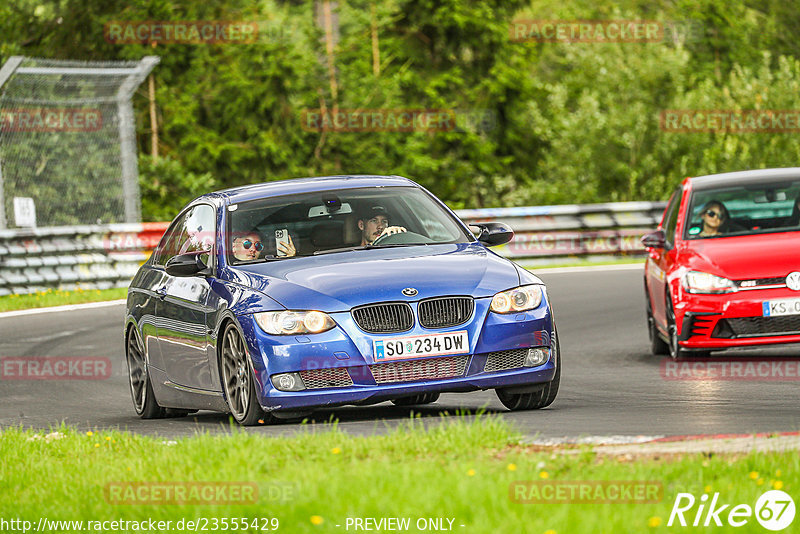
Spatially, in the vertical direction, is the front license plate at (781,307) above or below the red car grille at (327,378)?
below

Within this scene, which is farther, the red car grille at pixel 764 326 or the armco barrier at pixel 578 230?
the armco barrier at pixel 578 230

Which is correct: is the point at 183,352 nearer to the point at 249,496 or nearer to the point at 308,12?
the point at 249,496

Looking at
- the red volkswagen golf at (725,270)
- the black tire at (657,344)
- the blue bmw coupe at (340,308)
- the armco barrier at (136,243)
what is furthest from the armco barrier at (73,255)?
the blue bmw coupe at (340,308)

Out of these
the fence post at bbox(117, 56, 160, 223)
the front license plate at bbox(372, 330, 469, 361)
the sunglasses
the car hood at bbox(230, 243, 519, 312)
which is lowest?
the fence post at bbox(117, 56, 160, 223)

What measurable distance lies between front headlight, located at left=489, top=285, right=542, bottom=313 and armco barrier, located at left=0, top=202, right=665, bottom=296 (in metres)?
13.8

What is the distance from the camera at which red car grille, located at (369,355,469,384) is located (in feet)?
Result: 28.5

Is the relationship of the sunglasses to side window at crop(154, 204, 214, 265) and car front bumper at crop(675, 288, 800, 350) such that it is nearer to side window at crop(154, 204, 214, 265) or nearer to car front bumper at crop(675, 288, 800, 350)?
side window at crop(154, 204, 214, 265)

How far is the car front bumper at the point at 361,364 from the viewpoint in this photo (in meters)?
8.66

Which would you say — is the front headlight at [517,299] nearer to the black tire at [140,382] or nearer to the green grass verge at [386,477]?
the green grass verge at [386,477]

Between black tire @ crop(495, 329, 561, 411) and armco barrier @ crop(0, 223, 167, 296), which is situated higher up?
black tire @ crop(495, 329, 561, 411)

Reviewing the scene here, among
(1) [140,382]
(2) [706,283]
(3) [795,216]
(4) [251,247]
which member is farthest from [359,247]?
(3) [795,216]

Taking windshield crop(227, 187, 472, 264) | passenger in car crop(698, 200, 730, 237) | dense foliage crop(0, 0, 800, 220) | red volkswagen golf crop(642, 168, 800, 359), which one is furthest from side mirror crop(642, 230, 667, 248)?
dense foliage crop(0, 0, 800, 220)

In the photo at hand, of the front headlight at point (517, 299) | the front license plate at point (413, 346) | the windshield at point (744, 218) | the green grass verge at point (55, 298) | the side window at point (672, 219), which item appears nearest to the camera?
the front license plate at point (413, 346)

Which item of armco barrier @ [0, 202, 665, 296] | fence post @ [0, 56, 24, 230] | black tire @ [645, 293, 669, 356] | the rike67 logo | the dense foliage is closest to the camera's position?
the rike67 logo
